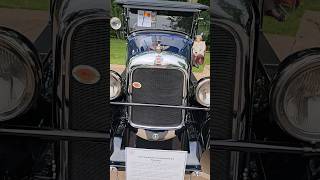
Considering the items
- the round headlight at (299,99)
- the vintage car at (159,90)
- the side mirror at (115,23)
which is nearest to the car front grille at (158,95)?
the vintage car at (159,90)

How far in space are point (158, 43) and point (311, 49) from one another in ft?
2.03

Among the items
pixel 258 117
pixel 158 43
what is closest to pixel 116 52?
pixel 158 43

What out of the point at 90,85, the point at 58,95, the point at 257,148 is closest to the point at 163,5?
the point at 90,85

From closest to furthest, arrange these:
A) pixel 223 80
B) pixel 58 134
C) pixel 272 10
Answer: pixel 272 10
pixel 223 80
pixel 58 134

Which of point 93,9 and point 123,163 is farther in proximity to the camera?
point 123,163

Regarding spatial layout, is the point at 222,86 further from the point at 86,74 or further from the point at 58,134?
the point at 58,134

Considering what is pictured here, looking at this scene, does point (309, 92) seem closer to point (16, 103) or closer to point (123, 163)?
point (123, 163)

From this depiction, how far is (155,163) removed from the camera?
7.32 ft

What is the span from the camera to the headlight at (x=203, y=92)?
220 centimetres

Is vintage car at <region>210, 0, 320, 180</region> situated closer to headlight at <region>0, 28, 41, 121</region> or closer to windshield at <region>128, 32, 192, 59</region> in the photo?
windshield at <region>128, 32, 192, 59</region>

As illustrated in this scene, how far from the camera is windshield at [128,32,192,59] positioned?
222 cm

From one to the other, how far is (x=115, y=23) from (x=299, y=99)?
0.79 meters

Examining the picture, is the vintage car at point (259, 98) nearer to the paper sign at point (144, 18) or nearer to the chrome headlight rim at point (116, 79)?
the paper sign at point (144, 18)

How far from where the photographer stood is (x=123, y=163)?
2.25 meters
